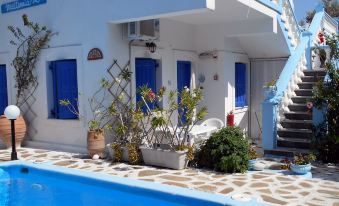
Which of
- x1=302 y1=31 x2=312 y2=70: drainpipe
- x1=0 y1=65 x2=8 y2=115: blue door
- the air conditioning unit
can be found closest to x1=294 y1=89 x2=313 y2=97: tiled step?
x1=302 y1=31 x2=312 y2=70: drainpipe

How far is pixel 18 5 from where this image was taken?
12531 mm

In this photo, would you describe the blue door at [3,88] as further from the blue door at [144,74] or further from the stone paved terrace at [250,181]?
the blue door at [144,74]

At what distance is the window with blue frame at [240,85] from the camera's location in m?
13.6

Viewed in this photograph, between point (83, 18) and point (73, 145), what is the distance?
12.9 feet

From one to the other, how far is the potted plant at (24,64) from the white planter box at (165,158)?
16.8 ft

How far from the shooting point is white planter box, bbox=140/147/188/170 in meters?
8.79

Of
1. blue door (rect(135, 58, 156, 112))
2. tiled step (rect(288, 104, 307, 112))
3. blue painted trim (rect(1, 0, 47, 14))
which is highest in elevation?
blue painted trim (rect(1, 0, 47, 14))

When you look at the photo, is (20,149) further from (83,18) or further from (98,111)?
(83,18)

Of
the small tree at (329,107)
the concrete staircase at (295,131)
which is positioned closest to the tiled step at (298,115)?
the concrete staircase at (295,131)

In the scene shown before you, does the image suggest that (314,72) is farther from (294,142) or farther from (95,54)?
(95,54)

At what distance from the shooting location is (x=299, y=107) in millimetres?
11242

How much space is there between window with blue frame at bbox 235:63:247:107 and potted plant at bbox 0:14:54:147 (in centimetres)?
684

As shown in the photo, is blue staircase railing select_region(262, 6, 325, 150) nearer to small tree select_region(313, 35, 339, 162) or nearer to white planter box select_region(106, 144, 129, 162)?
small tree select_region(313, 35, 339, 162)

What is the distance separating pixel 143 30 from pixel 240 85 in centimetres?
531
